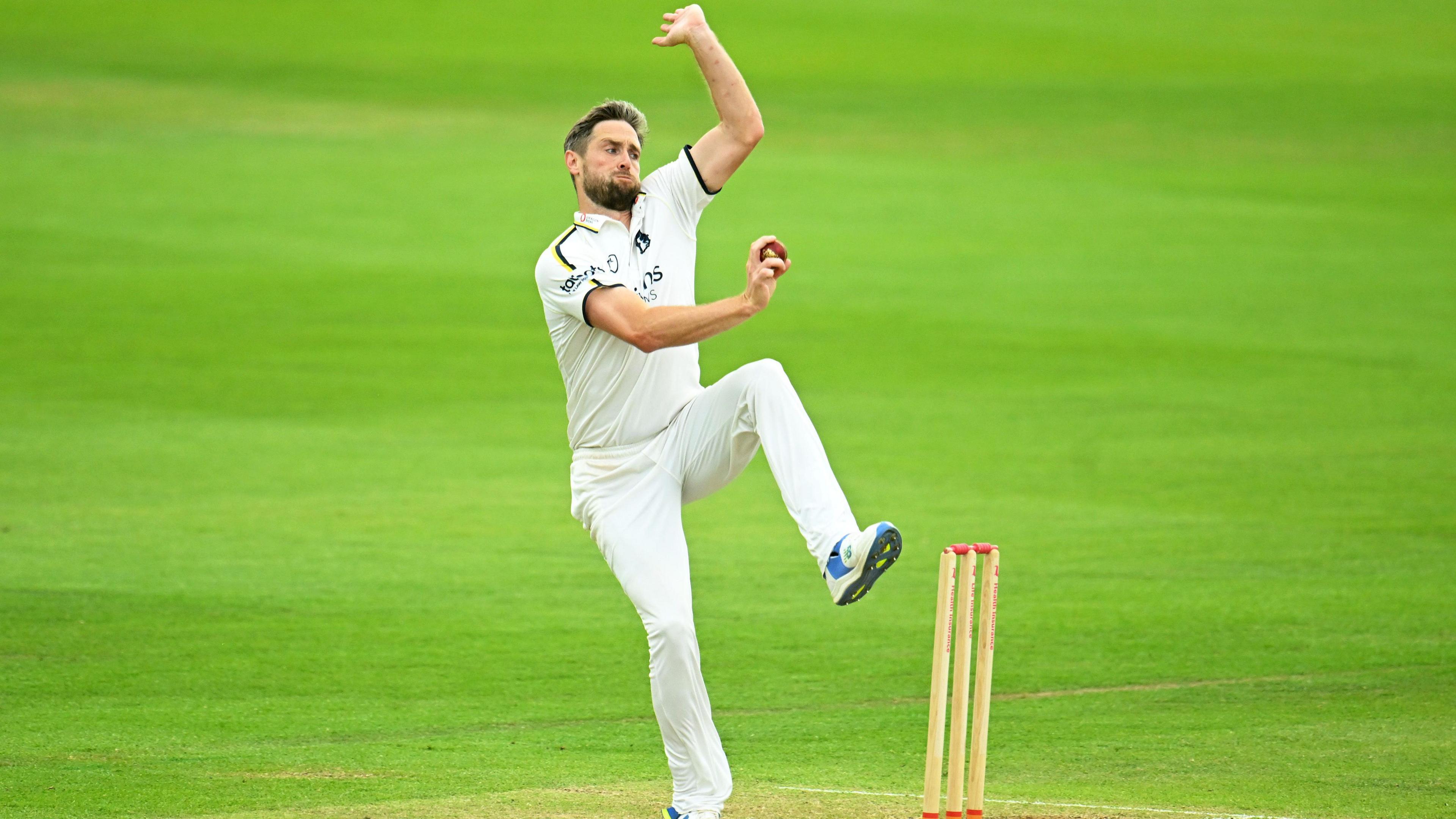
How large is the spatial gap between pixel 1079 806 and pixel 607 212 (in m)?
3.25

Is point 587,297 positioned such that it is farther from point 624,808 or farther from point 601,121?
point 624,808

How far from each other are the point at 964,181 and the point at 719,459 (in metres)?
23.5

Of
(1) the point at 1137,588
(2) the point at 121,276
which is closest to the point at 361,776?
(1) the point at 1137,588

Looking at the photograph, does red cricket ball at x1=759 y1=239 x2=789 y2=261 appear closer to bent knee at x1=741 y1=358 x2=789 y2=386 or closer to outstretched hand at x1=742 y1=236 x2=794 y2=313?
outstretched hand at x1=742 y1=236 x2=794 y2=313

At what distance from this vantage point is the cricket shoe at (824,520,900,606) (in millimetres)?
5840

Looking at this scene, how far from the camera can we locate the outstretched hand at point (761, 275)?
595 centimetres

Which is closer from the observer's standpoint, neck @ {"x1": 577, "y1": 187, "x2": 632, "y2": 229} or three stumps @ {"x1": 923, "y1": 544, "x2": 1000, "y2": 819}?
three stumps @ {"x1": 923, "y1": 544, "x2": 1000, "y2": 819}

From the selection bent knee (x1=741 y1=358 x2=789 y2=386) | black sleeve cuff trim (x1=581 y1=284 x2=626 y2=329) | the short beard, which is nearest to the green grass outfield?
bent knee (x1=741 y1=358 x2=789 y2=386)

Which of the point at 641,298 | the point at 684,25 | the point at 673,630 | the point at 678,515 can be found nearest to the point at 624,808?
the point at 673,630

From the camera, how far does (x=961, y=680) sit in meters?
5.89

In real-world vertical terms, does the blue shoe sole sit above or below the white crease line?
above

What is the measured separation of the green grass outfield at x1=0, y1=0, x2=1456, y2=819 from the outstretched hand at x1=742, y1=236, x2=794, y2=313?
2.44m

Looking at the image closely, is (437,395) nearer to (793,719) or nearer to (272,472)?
(272,472)

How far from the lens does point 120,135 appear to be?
3141 cm
